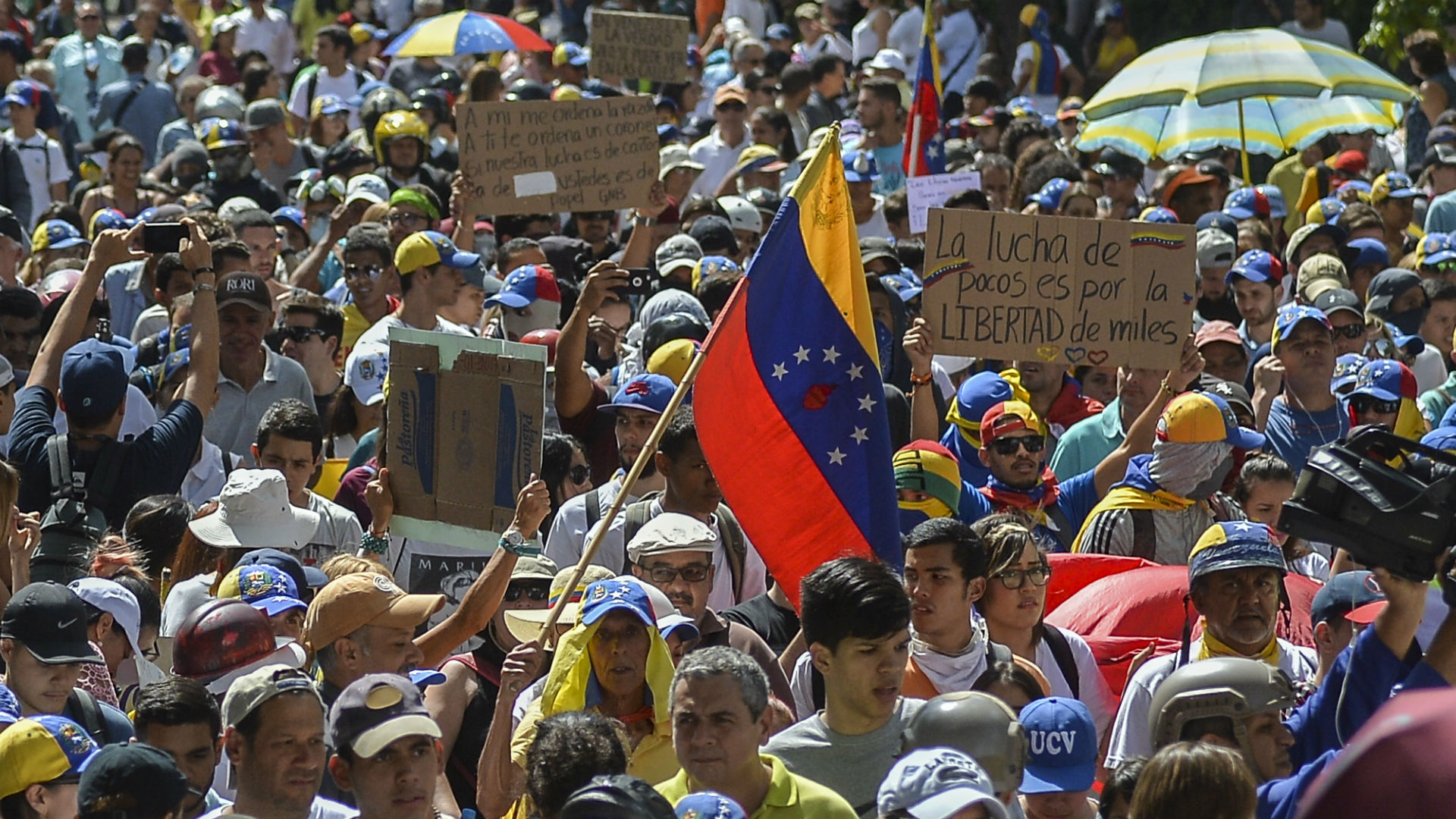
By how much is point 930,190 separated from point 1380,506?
26.8ft

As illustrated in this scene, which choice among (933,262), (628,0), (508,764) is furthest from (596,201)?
(628,0)

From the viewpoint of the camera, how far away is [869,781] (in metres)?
4.50

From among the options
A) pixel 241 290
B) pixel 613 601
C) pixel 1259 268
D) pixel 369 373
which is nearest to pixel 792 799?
pixel 613 601

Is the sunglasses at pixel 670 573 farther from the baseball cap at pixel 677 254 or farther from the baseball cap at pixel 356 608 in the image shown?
the baseball cap at pixel 677 254

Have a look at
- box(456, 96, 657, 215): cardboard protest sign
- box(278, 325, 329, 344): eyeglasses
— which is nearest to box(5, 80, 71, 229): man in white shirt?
box(456, 96, 657, 215): cardboard protest sign

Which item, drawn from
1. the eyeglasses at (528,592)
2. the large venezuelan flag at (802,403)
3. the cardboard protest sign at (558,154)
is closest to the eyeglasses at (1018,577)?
the large venezuelan flag at (802,403)

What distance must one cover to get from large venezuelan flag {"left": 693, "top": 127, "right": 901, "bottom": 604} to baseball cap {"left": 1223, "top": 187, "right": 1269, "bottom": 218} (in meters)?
6.25

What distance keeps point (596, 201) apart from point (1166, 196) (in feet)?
12.7

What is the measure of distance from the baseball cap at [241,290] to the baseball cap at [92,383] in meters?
1.27

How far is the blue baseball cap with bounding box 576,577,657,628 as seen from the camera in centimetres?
480

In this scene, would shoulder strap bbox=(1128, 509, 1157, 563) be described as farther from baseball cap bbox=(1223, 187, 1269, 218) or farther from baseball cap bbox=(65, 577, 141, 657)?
baseball cap bbox=(1223, 187, 1269, 218)

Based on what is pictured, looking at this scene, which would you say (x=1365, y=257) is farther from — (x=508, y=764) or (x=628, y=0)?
(x=628, y=0)

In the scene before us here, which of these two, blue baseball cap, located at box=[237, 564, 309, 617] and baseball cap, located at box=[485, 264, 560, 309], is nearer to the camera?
blue baseball cap, located at box=[237, 564, 309, 617]

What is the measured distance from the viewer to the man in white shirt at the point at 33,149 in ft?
46.2
